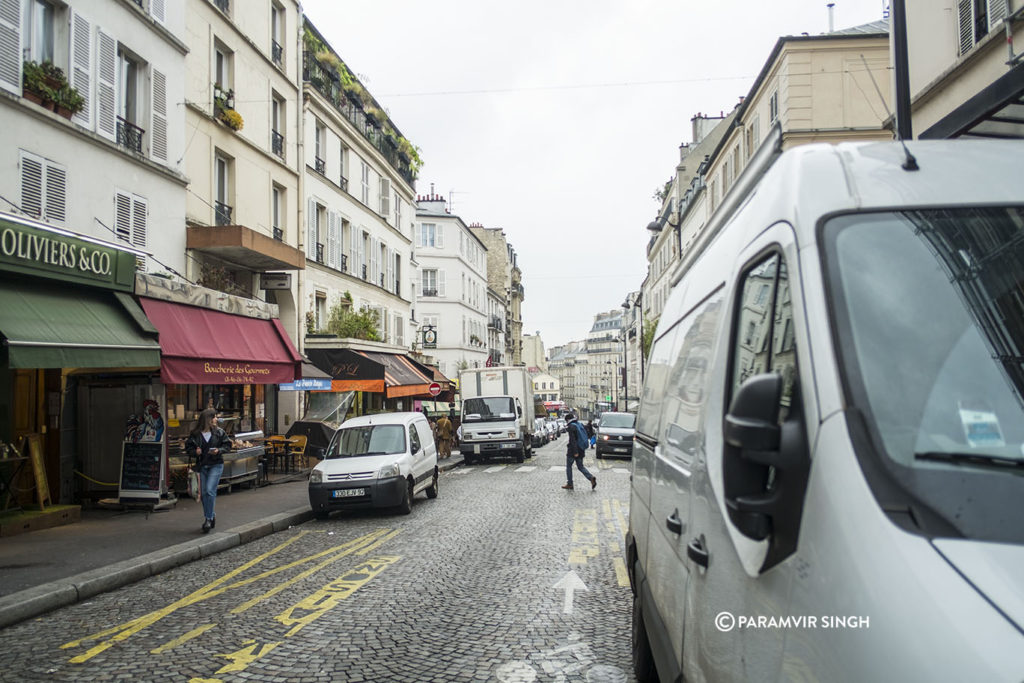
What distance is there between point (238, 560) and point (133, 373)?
6.01m

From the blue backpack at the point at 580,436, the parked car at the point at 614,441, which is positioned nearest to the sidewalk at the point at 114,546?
the blue backpack at the point at 580,436

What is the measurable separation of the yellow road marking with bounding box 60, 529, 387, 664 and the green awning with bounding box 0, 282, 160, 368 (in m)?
3.70

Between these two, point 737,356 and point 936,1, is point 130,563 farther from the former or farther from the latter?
point 936,1

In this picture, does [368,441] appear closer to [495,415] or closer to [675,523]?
[675,523]

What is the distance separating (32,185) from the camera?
39.6 ft

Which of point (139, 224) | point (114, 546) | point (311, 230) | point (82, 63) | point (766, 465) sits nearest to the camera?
point (766, 465)

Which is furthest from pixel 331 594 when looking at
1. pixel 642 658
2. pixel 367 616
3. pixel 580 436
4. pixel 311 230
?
pixel 311 230

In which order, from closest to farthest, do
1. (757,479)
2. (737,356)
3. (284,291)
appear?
1. (757,479)
2. (737,356)
3. (284,291)

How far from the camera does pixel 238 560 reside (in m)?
9.73

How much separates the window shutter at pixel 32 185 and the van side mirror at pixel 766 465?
42.7 feet

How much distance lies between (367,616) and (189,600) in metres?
2.18

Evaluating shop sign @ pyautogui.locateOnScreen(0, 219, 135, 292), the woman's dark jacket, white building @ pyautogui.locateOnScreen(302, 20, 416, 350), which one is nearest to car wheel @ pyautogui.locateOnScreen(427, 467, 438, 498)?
the woman's dark jacket

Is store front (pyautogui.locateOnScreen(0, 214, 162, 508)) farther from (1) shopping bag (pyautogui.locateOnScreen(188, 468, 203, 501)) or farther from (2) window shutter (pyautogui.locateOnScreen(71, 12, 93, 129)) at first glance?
(2) window shutter (pyautogui.locateOnScreen(71, 12, 93, 129))

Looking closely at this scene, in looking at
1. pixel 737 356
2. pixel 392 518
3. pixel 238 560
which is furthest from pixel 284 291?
pixel 737 356
